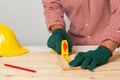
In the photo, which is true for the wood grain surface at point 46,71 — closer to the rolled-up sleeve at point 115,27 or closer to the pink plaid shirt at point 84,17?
the rolled-up sleeve at point 115,27

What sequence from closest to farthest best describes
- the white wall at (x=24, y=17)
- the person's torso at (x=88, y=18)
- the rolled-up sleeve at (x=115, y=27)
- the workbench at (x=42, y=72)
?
the workbench at (x=42, y=72) < the rolled-up sleeve at (x=115, y=27) < the person's torso at (x=88, y=18) < the white wall at (x=24, y=17)

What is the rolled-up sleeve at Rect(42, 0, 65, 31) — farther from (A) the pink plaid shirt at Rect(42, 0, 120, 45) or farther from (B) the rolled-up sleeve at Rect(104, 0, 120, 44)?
(B) the rolled-up sleeve at Rect(104, 0, 120, 44)

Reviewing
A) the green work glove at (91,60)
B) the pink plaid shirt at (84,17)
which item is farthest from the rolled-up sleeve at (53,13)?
the green work glove at (91,60)

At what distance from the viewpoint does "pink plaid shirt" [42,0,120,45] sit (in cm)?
122

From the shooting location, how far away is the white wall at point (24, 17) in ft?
5.45

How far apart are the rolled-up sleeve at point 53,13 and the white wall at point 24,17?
1.08 feet

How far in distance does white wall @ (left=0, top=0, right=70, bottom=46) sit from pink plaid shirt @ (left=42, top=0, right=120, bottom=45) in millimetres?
354

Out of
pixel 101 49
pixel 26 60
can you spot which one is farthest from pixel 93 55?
pixel 26 60

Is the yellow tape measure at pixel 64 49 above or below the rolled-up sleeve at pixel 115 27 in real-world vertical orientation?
below

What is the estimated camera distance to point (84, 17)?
1240 millimetres

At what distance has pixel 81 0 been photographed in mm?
1222

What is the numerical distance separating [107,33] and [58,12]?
34cm

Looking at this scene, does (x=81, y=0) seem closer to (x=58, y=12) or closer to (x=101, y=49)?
(x=58, y=12)

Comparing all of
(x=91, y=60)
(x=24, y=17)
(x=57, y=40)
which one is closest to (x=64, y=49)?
(x=57, y=40)
